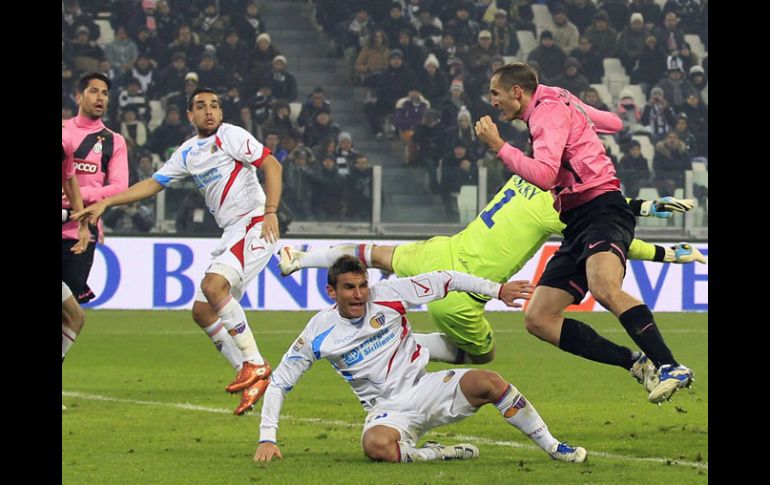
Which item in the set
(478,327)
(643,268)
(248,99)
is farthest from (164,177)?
(248,99)

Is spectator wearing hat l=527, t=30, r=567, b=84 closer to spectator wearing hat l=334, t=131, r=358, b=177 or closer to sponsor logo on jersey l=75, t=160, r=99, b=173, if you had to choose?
spectator wearing hat l=334, t=131, r=358, b=177

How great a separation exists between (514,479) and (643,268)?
38.9 ft

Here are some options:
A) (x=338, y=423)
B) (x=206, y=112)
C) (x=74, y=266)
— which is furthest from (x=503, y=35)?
(x=338, y=423)

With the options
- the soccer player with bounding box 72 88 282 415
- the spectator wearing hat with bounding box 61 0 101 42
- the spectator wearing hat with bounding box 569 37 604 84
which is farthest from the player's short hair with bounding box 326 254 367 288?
the spectator wearing hat with bounding box 569 37 604 84

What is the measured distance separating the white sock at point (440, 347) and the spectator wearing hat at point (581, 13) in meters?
14.4

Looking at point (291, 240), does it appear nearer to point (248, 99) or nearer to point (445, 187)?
point (445, 187)

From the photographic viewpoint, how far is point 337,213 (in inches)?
712

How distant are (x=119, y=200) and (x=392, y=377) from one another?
3.26m

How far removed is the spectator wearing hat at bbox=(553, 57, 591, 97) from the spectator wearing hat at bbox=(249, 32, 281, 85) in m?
4.55

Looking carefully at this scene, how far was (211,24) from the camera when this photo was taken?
2170 centimetres

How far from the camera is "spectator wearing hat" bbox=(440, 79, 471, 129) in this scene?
20359mm

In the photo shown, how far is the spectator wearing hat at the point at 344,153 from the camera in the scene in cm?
1850

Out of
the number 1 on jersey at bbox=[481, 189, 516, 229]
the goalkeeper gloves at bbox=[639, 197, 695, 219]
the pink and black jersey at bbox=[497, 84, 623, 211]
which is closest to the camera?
the pink and black jersey at bbox=[497, 84, 623, 211]

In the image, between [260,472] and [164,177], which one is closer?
[260,472]
